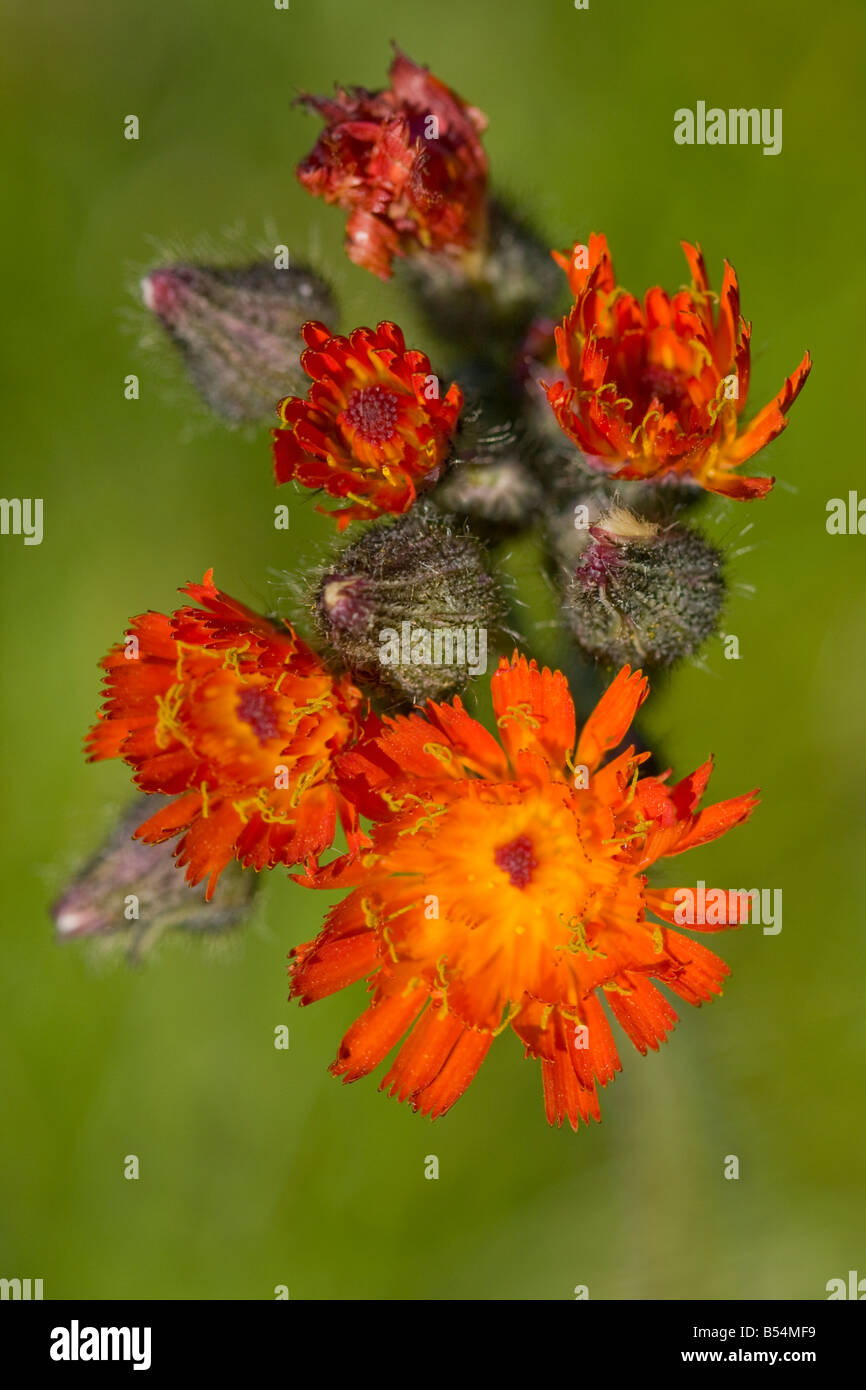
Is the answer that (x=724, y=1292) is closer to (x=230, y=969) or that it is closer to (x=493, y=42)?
(x=230, y=969)

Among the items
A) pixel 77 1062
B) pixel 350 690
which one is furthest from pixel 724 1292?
pixel 350 690

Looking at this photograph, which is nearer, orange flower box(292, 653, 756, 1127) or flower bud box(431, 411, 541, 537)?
orange flower box(292, 653, 756, 1127)

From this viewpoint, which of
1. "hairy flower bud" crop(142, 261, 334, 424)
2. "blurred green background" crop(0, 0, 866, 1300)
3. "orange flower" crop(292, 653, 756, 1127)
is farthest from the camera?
"blurred green background" crop(0, 0, 866, 1300)

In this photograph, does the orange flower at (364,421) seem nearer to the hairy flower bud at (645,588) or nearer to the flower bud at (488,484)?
the flower bud at (488,484)

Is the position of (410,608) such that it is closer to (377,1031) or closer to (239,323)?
(377,1031)

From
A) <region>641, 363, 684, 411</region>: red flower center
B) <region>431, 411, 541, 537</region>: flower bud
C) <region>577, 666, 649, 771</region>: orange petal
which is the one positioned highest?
<region>641, 363, 684, 411</region>: red flower center

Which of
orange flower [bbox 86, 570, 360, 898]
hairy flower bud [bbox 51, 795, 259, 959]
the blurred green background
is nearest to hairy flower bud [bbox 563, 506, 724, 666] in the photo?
orange flower [bbox 86, 570, 360, 898]

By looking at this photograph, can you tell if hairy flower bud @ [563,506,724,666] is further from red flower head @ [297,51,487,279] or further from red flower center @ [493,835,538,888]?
red flower head @ [297,51,487,279]

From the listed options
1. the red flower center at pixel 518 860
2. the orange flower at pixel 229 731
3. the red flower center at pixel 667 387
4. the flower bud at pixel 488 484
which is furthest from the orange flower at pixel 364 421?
the red flower center at pixel 518 860
